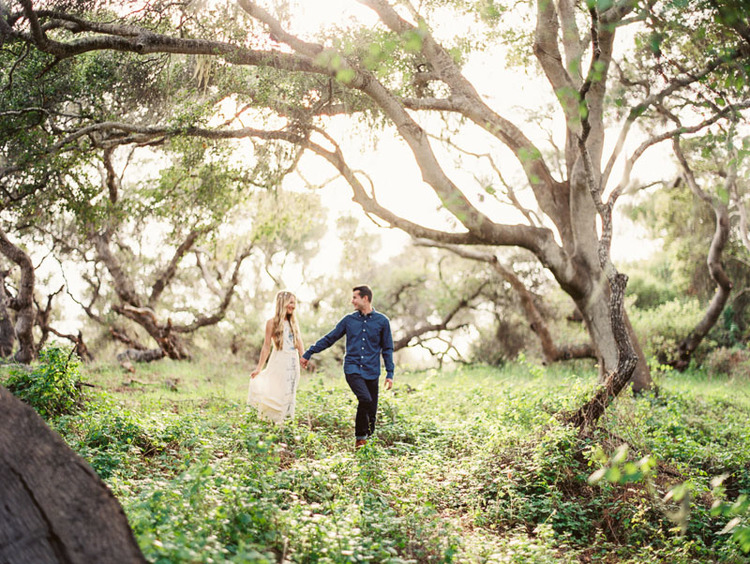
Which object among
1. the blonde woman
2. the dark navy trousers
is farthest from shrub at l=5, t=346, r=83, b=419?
the dark navy trousers

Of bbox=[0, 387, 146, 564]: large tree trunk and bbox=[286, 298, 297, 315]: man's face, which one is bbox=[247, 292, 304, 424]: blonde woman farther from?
bbox=[0, 387, 146, 564]: large tree trunk

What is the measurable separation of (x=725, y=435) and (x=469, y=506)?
5545mm

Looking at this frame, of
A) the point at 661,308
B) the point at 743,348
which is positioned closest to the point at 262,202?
the point at 661,308

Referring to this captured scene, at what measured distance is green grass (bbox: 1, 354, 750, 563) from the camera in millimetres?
4629

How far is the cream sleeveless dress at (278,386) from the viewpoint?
954 cm

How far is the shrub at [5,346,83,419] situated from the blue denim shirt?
132 inches

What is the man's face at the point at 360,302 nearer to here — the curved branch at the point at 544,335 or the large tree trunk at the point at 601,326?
the large tree trunk at the point at 601,326

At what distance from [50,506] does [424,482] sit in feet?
13.5

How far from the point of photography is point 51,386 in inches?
362

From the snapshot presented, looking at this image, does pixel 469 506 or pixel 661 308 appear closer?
pixel 469 506

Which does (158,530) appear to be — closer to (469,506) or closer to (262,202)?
(469,506)

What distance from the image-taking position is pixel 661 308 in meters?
22.6

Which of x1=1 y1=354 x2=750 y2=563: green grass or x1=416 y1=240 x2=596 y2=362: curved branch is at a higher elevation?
x1=416 y1=240 x2=596 y2=362: curved branch

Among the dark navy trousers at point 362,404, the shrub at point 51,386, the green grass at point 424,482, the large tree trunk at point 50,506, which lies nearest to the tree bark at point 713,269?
the green grass at point 424,482
